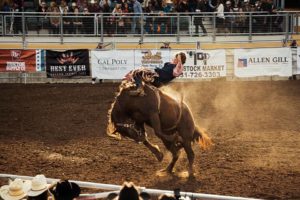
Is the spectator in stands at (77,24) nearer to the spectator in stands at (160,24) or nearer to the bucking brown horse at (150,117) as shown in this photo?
the spectator in stands at (160,24)

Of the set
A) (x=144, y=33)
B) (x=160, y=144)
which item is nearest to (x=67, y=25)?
(x=144, y=33)

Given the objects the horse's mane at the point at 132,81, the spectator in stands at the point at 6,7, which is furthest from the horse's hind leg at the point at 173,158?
the spectator in stands at the point at 6,7

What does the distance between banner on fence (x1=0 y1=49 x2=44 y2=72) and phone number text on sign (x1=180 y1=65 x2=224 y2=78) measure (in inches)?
227

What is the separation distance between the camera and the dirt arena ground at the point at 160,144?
9508mm

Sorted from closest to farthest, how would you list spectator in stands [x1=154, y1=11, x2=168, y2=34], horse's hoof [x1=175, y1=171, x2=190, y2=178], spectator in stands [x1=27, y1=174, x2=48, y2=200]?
spectator in stands [x1=27, y1=174, x2=48, y2=200] < horse's hoof [x1=175, y1=171, x2=190, y2=178] < spectator in stands [x1=154, y1=11, x2=168, y2=34]

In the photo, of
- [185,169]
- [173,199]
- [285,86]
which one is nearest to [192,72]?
[285,86]

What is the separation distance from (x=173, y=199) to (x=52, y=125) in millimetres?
9740

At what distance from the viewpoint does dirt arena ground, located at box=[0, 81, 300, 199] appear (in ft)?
31.2

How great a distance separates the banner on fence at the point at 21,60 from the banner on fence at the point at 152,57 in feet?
12.7

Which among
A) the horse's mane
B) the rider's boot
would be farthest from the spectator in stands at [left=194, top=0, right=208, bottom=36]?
the rider's boot

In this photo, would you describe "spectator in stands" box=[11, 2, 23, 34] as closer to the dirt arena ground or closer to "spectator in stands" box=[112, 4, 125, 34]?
the dirt arena ground

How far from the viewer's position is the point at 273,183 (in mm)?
9234

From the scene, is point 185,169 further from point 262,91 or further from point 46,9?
point 46,9

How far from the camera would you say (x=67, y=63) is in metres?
21.6
